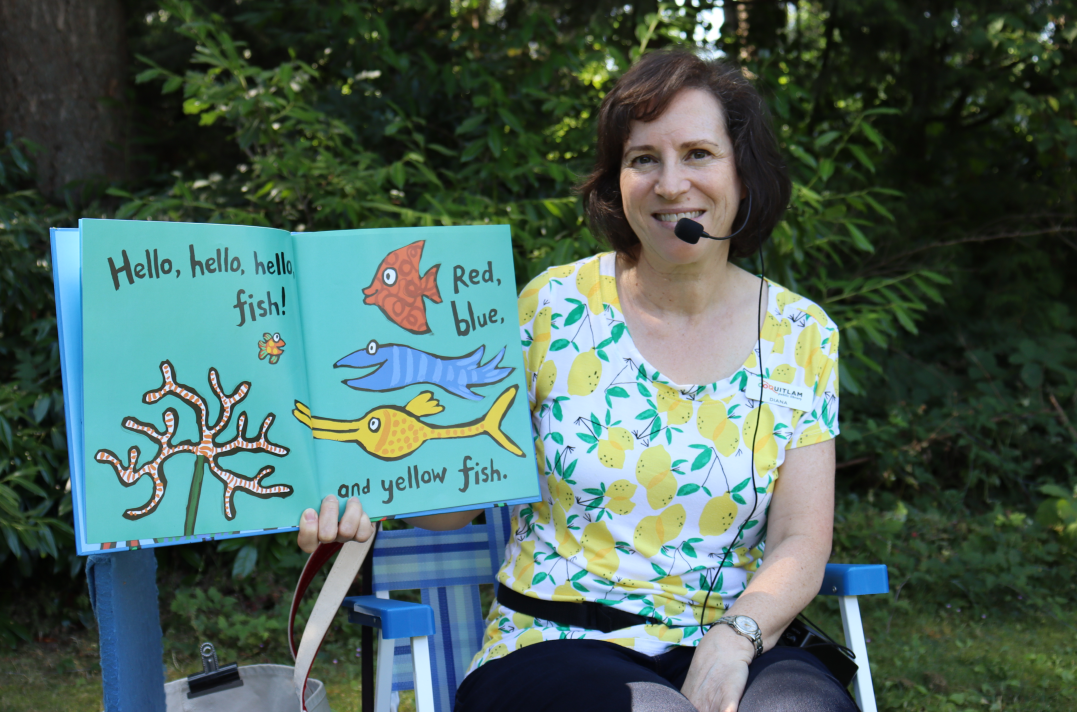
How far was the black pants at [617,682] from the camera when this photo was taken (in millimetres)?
1444

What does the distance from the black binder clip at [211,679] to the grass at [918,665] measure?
3.76 feet

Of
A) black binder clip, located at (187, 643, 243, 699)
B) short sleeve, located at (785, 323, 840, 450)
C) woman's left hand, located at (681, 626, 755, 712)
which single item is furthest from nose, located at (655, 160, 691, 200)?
black binder clip, located at (187, 643, 243, 699)

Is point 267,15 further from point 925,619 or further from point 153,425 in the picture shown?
point 925,619

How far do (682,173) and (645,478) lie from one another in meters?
0.63

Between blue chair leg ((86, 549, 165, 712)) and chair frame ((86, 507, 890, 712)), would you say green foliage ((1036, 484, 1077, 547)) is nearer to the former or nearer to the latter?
chair frame ((86, 507, 890, 712))

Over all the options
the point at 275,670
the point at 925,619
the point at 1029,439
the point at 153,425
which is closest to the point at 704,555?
the point at 275,670

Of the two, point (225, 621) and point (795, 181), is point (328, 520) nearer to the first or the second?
point (225, 621)

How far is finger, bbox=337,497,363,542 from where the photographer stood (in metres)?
1.48

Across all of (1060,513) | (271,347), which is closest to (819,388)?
(271,347)

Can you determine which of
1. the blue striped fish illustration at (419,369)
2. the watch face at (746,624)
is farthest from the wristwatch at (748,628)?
the blue striped fish illustration at (419,369)

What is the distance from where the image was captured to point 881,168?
4422mm

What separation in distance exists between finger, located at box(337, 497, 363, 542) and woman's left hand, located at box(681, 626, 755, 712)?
26.5 inches

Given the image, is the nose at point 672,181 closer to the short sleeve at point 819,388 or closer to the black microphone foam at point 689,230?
the black microphone foam at point 689,230

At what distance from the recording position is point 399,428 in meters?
1.58
